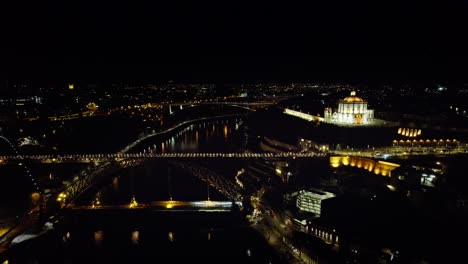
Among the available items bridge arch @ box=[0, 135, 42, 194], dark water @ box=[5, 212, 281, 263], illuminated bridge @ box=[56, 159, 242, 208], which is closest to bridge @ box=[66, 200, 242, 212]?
illuminated bridge @ box=[56, 159, 242, 208]

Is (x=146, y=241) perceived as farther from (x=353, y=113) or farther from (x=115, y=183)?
(x=353, y=113)

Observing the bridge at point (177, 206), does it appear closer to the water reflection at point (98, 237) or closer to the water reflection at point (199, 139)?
the water reflection at point (98, 237)

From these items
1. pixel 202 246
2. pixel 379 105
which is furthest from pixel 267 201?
pixel 379 105

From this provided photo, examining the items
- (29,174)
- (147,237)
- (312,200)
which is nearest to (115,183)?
(29,174)

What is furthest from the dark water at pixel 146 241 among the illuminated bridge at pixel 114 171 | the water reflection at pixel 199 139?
the water reflection at pixel 199 139

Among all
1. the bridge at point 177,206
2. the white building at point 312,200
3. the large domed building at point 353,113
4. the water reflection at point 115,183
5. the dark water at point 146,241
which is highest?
the large domed building at point 353,113
